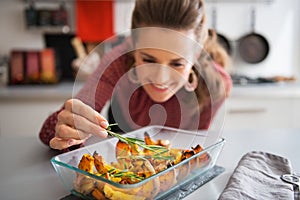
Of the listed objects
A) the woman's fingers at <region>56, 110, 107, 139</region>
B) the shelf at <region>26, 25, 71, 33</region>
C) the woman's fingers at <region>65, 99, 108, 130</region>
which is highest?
the shelf at <region>26, 25, 71, 33</region>

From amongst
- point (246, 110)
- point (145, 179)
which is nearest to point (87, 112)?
point (145, 179)

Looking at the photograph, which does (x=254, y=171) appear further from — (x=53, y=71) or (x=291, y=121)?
(x=53, y=71)

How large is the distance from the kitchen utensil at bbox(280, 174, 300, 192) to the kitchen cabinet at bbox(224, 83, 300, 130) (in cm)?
126

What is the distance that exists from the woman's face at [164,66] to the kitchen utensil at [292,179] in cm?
32

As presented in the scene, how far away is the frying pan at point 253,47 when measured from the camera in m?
2.33

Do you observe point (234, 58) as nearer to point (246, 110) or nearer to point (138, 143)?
point (246, 110)

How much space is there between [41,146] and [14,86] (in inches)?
47.1

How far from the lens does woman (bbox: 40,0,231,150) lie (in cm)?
69

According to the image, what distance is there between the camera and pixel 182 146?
2.40 feet

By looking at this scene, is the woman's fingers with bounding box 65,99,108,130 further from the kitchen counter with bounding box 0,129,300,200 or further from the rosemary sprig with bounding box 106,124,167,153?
the kitchen counter with bounding box 0,129,300,200

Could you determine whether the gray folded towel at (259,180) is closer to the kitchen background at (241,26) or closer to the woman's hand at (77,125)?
the woman's hand at (77,125)

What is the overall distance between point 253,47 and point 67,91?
1264 millimetres

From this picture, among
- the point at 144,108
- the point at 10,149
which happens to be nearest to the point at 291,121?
the point at 144,108

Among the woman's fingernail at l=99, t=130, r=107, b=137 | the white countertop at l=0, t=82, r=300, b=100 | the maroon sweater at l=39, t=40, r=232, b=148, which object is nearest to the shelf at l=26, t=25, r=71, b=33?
the white countertop at l=0, t=82, r=300, b=100
